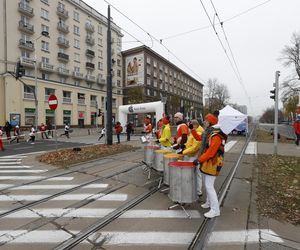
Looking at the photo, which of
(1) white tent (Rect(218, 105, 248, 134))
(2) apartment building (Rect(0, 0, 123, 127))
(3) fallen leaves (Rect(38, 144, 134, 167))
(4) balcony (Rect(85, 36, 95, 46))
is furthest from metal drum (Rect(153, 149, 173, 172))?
(4) balcony (Rect(85, 36, 95, 46))

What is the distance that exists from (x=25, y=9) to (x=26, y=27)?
102 inches

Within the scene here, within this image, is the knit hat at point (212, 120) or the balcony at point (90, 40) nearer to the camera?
the knit hat at point (212, 120)

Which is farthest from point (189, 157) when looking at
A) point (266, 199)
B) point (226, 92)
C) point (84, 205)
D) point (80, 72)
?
point (226, 92)

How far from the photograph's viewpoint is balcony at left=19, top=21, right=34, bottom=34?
123ft

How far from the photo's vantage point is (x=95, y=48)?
54188 mm

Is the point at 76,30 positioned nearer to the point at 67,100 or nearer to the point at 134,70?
the point at 67,100

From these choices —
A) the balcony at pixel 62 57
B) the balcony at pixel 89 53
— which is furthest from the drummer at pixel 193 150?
the balcony at pixel 89 53

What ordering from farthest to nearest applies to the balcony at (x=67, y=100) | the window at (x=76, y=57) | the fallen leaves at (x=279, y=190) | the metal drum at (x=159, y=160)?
the window at (x=76, y=57)
the balcony at (x=67, y=100)
the metal drum at (x=159, y=160)
the fallen leaves at (x=279, y=190)

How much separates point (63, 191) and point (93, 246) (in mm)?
3155

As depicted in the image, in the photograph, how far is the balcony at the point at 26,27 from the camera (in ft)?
123

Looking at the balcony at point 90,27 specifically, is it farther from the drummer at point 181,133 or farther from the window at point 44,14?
the drummer at point 181,133

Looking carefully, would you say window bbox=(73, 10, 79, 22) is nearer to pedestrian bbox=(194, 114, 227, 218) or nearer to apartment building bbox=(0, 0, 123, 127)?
apartment building bbox=(0, 0, 123, 127)

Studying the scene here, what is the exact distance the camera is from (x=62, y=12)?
44.7 metres

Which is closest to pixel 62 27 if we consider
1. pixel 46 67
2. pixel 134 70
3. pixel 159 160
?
pixel 46 67
